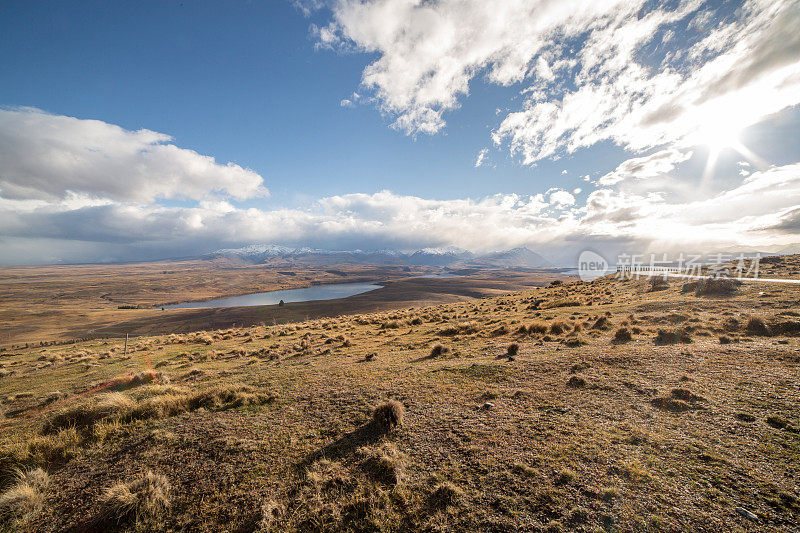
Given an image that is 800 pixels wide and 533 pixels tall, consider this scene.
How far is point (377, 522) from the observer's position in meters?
4.59

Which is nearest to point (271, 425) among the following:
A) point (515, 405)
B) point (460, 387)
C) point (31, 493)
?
point (31, 493)

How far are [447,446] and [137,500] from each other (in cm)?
624

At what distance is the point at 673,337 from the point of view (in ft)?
40.8

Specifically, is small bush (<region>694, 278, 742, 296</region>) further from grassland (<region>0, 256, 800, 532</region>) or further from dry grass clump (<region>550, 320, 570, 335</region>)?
dry grass clump (<region>550, 320, 570, 335</region>)

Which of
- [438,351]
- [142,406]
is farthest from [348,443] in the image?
[438,351]

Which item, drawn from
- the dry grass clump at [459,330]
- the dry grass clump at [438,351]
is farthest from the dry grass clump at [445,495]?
the dry grass clump at [459,330]

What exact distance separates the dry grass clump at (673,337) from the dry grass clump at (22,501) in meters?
20.2

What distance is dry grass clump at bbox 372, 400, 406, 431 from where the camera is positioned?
7.41 m

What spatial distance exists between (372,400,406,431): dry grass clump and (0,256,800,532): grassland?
0.21 meters

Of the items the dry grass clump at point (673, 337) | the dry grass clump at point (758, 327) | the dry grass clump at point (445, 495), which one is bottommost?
the dry grass clump at point (445, 495)

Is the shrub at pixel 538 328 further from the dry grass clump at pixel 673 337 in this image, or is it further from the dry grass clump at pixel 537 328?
the dry grass clump at pixel 673 337

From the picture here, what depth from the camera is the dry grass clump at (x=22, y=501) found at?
196 inches

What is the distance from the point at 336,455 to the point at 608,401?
7.70 metres

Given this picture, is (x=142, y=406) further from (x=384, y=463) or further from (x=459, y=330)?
(x=459, y=330)
